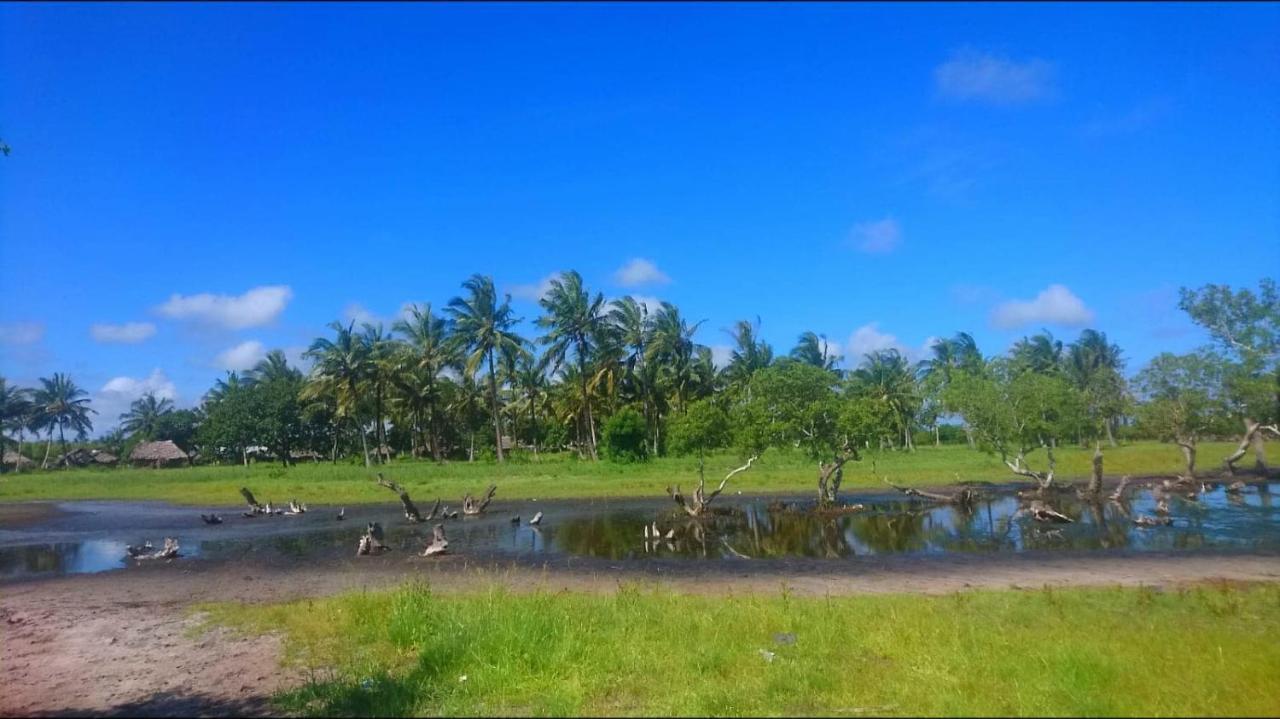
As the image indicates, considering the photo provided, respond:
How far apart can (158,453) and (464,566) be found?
8740 cm

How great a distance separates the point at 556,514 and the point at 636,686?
2959cm

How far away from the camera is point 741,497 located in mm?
43562

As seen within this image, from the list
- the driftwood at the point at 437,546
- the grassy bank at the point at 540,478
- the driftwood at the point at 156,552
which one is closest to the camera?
the driftwood at the point at 437,546

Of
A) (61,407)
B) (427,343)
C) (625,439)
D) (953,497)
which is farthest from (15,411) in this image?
(953,497)

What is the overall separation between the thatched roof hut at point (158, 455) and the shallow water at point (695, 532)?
56.9 m

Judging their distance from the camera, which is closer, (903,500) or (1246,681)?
(1246,681)

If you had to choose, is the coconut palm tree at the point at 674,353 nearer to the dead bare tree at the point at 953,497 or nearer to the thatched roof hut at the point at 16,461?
the dead bare tree at the point at 953,497

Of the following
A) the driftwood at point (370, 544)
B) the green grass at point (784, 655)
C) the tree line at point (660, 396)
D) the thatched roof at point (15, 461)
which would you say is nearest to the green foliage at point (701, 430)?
the tree line at point (660, 396)

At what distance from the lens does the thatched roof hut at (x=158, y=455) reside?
3649 inches

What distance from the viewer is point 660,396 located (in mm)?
71625

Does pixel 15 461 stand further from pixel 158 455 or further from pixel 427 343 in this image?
pixel 427 343

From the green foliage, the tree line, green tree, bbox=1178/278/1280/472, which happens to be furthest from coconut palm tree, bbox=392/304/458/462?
green tree, bbox=1178/278/1280/472

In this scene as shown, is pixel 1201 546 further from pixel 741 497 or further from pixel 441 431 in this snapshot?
pixel 441 431

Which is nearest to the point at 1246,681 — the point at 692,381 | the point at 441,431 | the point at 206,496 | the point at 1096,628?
the point at 1096,628
